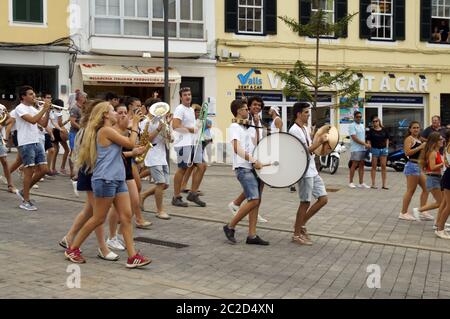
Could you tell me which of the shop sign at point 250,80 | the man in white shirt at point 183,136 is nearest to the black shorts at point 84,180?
the man in white shirt at point 183,136

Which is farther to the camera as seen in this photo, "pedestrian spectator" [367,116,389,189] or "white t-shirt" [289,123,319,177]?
"pedestrian spectator" [367,116,389,189]

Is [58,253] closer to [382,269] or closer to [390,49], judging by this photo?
[382,269]

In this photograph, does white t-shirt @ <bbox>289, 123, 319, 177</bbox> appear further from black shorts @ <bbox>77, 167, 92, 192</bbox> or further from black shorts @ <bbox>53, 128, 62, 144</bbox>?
black shorts @ <bbox>53, 128, 62, 144</bbox>

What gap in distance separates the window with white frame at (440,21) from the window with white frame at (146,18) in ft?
31.7

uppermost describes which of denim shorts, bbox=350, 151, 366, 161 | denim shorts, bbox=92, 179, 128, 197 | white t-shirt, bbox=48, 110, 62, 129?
white t-shirt, bbox=48, 110, 62, 129

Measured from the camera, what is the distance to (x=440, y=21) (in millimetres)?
26078

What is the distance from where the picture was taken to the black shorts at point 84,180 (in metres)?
6.84

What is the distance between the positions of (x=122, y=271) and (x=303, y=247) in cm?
260

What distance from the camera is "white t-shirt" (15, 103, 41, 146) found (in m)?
9.90

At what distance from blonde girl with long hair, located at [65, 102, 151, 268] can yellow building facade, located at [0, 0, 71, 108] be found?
613 inches

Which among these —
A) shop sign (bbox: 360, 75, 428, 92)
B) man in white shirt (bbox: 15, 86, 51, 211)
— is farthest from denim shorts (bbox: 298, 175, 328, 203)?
shop sign (bbox: 360, 75, 428, 92)

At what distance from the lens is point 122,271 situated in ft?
21.4

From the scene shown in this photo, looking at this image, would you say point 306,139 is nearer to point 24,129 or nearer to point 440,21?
point 24,129
